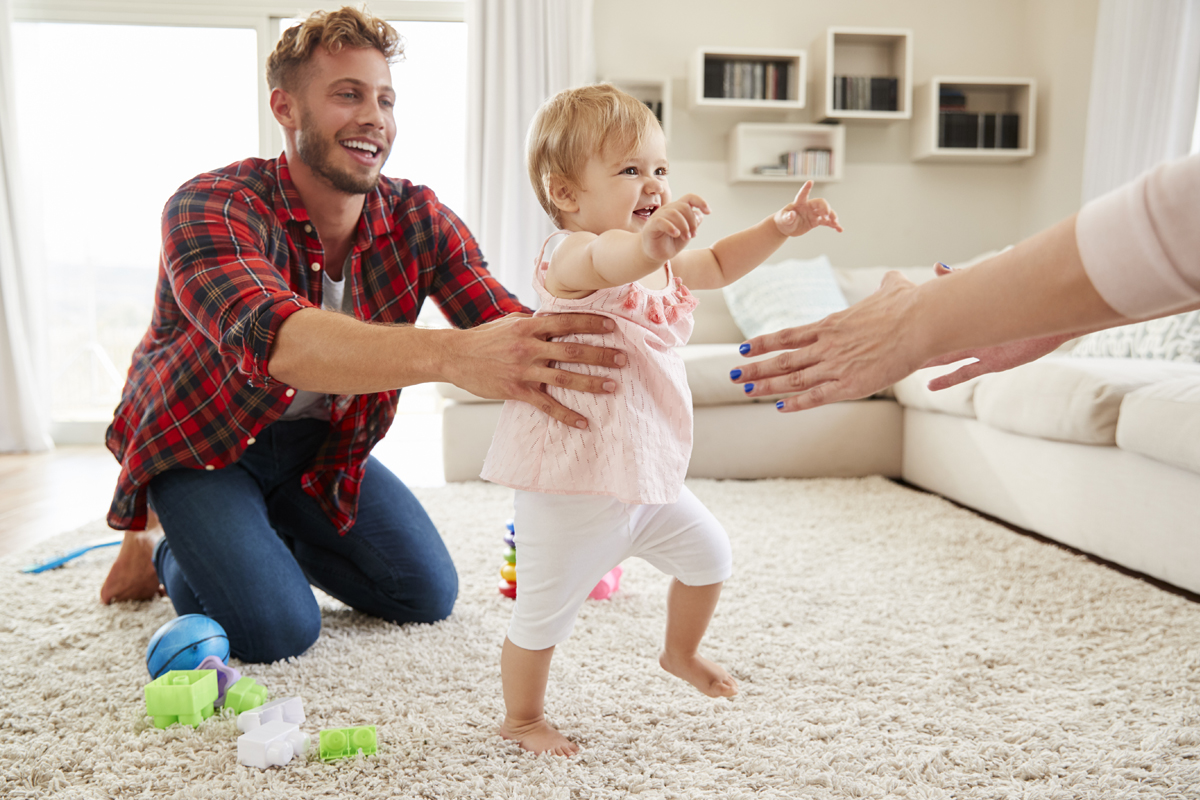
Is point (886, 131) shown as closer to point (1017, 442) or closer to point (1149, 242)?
point (1017, 442)

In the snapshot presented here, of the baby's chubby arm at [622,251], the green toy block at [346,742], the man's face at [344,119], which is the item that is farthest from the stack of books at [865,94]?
the green toy block at [346,742]

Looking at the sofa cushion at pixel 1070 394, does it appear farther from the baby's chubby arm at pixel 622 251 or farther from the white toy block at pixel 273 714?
the white toy block at pixel 273 714

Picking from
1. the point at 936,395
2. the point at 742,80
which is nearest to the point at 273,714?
the point at 936,395

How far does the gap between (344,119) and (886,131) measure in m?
3.64

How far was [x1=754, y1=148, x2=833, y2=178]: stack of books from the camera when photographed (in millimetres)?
4141

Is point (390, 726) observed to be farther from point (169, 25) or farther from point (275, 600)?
point (169, 25)

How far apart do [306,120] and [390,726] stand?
1069mm

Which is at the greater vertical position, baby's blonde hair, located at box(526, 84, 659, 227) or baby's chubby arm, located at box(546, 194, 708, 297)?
baby's blonde hair, located at box(526, 84, 659, 227)

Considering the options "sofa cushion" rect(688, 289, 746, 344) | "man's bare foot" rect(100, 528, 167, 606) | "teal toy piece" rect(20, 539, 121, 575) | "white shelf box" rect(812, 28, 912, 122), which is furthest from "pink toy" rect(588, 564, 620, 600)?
"white shelf box" rect(812, 28, 912, 122)

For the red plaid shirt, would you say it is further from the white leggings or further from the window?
the window

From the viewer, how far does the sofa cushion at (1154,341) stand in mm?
2320

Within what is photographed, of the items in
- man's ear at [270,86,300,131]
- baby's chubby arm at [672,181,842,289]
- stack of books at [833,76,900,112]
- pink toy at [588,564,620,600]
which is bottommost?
pink toy at [588,564,620,600]

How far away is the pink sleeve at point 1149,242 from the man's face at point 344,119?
3.95 feet

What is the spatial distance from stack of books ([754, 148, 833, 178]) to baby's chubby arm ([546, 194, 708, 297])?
3.37 meters
